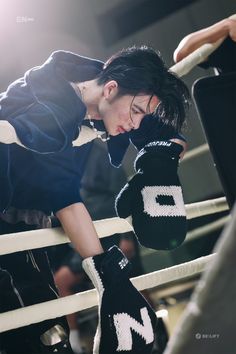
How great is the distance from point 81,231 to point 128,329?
14 centimetres

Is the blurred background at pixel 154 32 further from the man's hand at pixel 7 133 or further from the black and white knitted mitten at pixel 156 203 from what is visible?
the man's hand at pixel 7 133

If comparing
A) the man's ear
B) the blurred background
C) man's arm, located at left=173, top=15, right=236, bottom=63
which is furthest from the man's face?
the blurred background

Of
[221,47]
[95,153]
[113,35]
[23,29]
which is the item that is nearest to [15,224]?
[221,47]

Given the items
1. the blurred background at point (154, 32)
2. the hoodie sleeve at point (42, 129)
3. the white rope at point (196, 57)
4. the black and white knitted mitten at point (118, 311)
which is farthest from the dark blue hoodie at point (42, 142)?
the blurred background at point (154, 32)

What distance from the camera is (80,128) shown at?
2.19 feet

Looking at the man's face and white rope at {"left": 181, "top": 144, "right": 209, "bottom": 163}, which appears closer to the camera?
the man's face

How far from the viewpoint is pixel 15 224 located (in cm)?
64

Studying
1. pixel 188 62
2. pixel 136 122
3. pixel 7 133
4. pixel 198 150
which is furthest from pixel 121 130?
pixel 198 150

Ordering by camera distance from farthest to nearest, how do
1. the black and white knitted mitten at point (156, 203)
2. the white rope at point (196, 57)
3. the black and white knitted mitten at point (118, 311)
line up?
the white rope at point (196, 57)
the black and white knitted mitten at point (156, 203)
the black and white knitted mitten at point (118, 311)

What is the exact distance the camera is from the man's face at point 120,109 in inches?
29.5

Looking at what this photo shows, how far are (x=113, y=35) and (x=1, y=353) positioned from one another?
1.50 m

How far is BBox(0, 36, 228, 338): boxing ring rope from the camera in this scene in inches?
20.2

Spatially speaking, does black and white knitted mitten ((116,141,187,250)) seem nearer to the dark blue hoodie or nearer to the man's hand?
the dark blue hoodie

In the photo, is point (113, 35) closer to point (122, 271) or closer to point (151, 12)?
point (151, 12)
